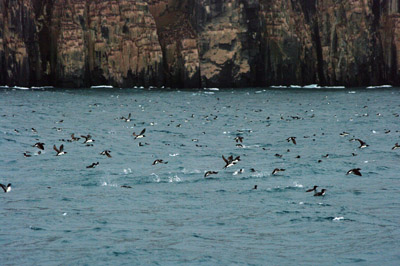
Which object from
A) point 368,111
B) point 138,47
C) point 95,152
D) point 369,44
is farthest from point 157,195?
point 369,44

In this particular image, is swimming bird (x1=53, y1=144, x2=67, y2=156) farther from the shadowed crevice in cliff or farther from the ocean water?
the shadowed crevice in cliff

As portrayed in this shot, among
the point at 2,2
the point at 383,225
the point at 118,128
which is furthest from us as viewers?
the point at 2,2

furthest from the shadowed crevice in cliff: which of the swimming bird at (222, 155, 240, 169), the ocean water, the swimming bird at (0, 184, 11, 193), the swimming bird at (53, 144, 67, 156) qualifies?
the swimming bird at (0, 184, 11, 193)

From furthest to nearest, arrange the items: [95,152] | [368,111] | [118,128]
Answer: [368,111], [118,128], [95,152]

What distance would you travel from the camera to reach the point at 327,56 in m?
89.8

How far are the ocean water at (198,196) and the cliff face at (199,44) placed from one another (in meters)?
45.0

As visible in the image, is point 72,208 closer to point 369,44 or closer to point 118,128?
point 118,128

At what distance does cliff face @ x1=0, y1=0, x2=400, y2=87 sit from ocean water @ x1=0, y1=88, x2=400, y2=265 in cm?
4497

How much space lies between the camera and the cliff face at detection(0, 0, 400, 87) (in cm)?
8675

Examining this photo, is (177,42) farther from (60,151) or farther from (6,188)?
(6,188)

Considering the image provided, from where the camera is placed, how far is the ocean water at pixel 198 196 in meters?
14.1

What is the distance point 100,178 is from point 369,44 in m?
73.9

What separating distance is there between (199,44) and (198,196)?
6917 cm

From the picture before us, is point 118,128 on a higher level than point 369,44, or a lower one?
lower
